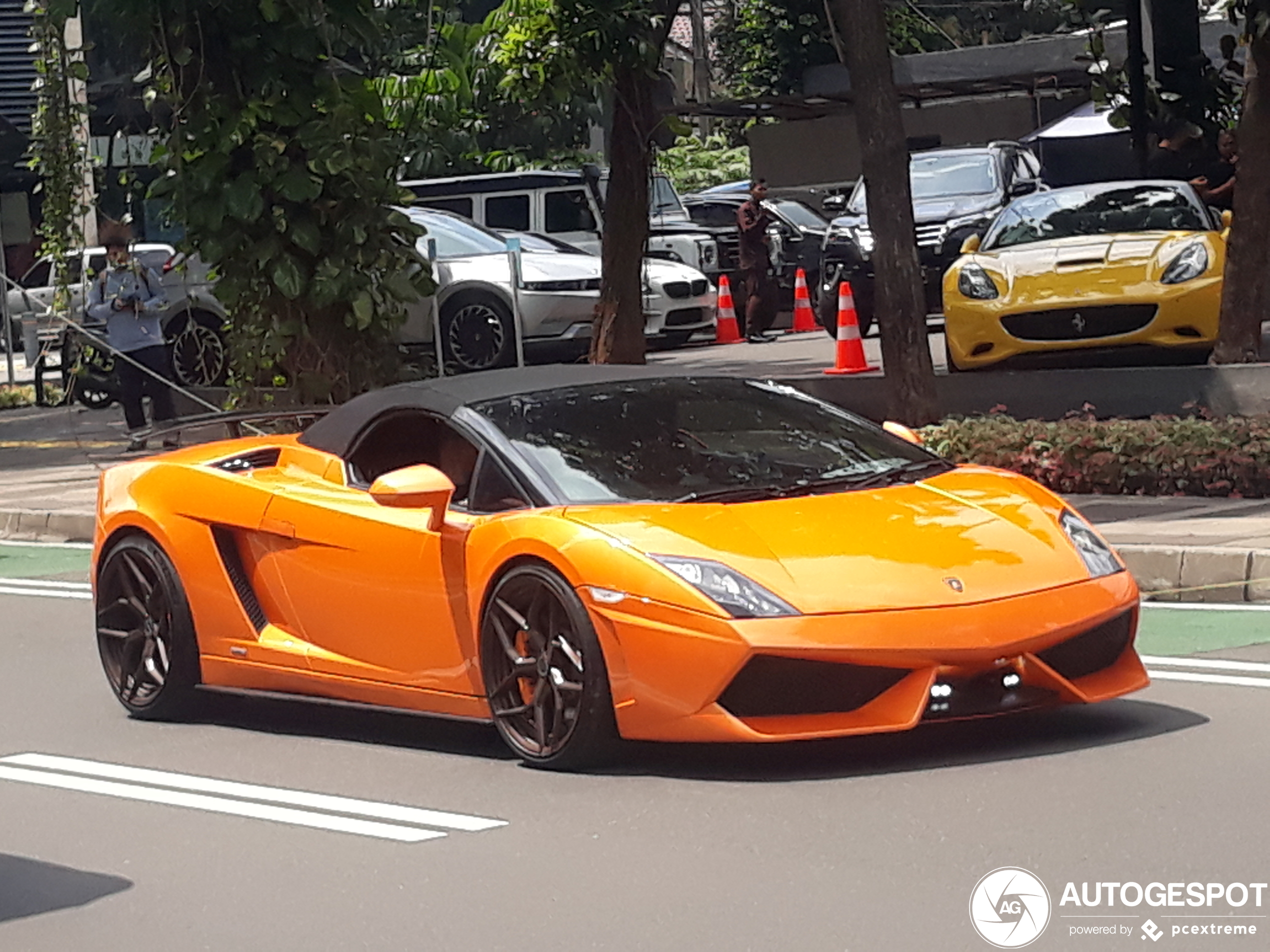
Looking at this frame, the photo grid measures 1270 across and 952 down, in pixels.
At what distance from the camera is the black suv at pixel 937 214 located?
2512 centimetres

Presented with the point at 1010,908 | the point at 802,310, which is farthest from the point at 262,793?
the point at 802,310

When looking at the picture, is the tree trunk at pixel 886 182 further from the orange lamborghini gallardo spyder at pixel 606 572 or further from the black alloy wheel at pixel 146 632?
the black alloy wheel at pixel 146 632

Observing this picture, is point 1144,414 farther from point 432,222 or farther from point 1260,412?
point 432,222

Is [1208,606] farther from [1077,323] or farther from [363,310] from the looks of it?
[363,310]

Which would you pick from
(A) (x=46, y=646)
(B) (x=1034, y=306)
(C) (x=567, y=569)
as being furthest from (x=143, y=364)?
(C) (x=567, y=569)

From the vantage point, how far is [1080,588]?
6898mm

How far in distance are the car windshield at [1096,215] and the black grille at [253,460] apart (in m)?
9.72

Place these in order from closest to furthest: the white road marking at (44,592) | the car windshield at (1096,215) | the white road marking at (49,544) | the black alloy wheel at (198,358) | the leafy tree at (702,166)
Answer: the white road marking at (44,592), the white road marking at (49,544), the car windshield at (1096,215), the black alloy wheel at (198,358), the leafy tree at (702,166)

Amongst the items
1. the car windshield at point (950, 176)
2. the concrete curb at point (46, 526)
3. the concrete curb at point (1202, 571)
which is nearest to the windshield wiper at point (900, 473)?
the concrete curb at point (1202, 571)

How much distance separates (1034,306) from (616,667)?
396 inches

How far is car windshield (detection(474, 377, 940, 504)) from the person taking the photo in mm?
7375

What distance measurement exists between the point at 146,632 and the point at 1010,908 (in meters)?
4.41

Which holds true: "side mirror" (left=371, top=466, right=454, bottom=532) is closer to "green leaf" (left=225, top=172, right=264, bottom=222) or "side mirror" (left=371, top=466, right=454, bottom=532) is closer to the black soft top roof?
the black soft top roof

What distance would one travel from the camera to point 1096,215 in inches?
703
